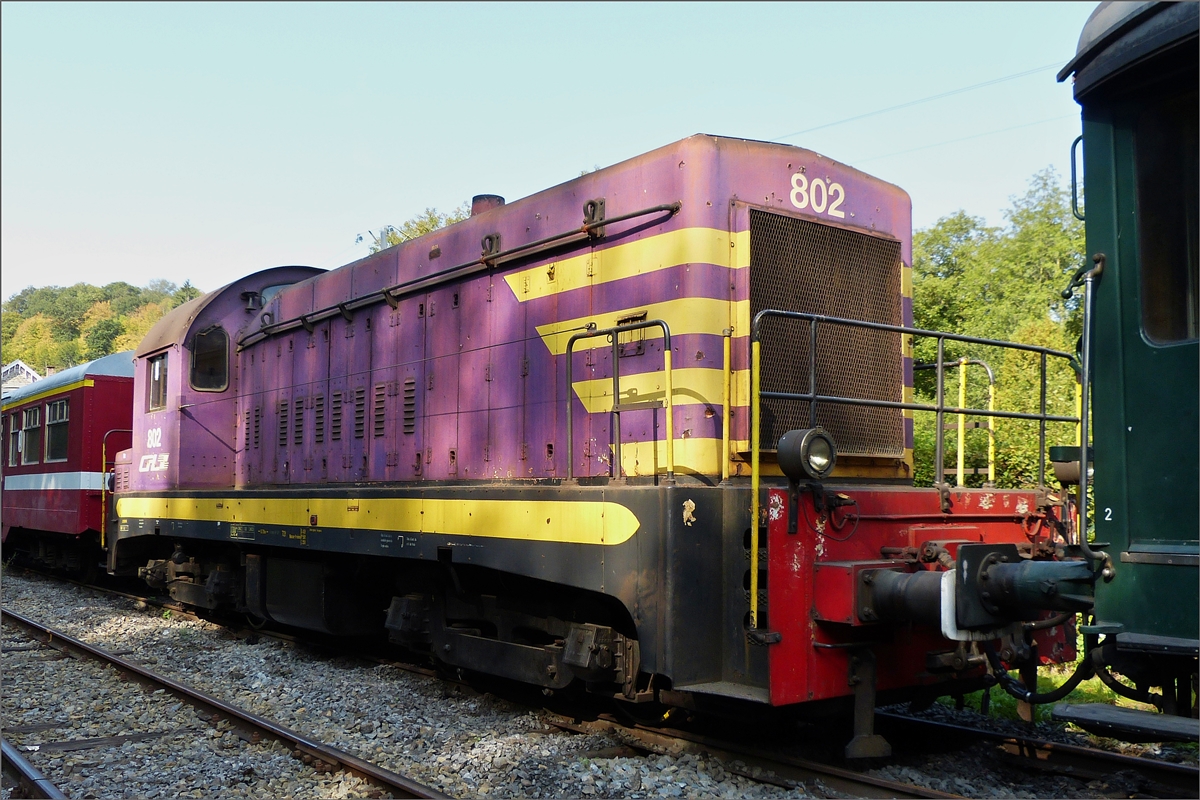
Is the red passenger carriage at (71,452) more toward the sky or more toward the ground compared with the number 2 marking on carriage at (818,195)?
more toward the ground

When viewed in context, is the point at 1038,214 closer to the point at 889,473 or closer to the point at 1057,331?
the point at 1057,331

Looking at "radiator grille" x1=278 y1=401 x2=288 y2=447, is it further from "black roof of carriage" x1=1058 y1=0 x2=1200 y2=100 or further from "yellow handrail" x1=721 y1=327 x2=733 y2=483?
"black roof of carriage" x1=1058 y1=0 x2=1200 y2=100

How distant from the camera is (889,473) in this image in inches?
229

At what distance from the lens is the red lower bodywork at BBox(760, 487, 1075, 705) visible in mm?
4375

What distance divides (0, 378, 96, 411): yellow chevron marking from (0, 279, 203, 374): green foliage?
43273 millimetres

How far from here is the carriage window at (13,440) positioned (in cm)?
1769

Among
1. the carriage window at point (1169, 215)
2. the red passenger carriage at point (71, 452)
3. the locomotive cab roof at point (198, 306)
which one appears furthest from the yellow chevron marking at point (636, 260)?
the red passenger carriage at point (71, 452)

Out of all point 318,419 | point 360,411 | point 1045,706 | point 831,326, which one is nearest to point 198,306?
point 318,419

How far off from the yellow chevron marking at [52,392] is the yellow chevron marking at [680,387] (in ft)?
38.6

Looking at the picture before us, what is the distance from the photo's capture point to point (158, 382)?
35.5 ft

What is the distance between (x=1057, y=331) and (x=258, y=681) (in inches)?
713

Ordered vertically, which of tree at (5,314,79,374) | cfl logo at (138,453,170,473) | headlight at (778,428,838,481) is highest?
tree at (5,314,79,374)

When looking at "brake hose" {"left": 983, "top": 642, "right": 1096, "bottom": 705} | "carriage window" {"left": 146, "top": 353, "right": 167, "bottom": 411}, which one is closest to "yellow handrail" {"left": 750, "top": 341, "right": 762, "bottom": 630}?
"brake hose" {"left": 983, "top": 642, "right": 1096, "bottom": 705}

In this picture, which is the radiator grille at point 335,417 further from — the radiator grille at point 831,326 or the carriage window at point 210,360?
the radiator grille at point 831,326
